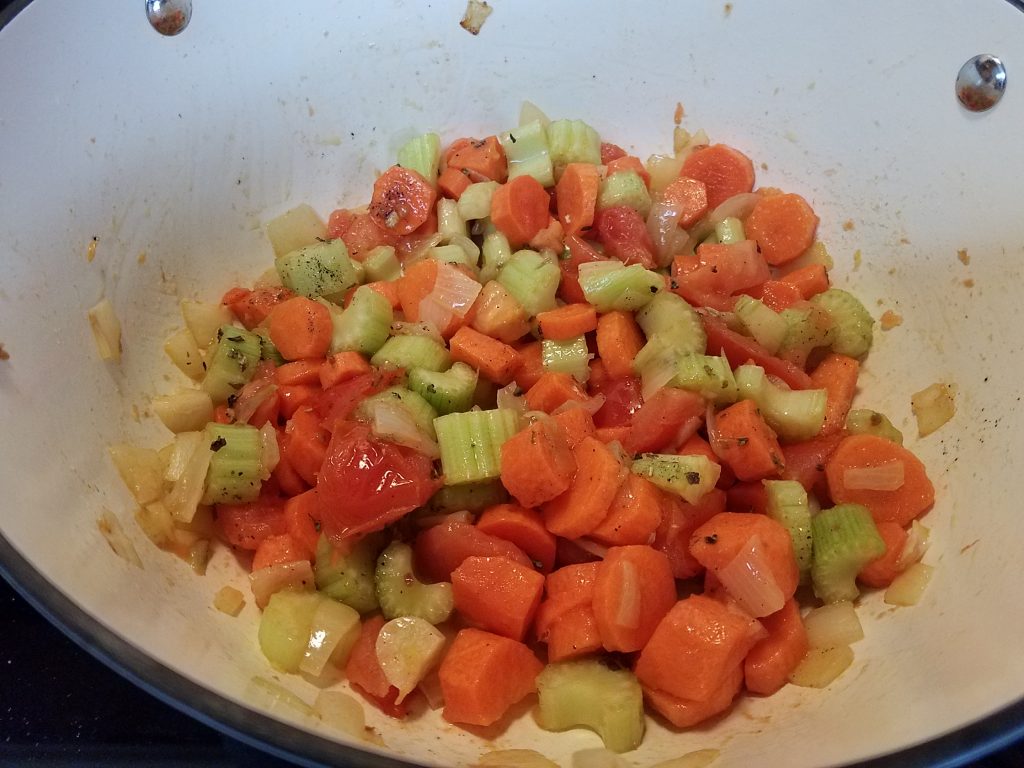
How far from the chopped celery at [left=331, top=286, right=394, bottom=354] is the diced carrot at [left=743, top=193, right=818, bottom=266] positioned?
1031mm

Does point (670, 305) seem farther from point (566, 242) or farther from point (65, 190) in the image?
point (65, 190)

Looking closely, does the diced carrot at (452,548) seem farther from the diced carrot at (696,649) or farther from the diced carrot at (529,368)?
the diced carrot at (529,368)

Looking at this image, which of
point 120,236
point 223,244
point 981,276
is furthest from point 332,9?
point 981,276

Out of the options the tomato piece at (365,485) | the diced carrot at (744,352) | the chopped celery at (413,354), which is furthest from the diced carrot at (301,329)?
the diced carrot at (744,352)

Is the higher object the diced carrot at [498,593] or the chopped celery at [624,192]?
the chopped celery at [624,192]

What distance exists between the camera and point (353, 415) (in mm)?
1748

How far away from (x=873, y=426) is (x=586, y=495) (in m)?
0.71

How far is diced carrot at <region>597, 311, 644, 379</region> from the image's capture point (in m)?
1.90

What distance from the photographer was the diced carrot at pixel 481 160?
228 cm

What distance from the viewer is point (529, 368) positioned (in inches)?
76.1

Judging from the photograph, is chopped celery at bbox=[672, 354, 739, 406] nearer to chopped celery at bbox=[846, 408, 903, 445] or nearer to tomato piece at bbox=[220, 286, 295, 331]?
chopped celery at bbox=[846, 408, 903, 445]

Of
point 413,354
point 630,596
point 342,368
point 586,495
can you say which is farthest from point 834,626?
point 342,368

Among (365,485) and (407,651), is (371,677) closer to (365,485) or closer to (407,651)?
(407,651)

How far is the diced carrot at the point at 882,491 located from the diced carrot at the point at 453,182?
122cm
